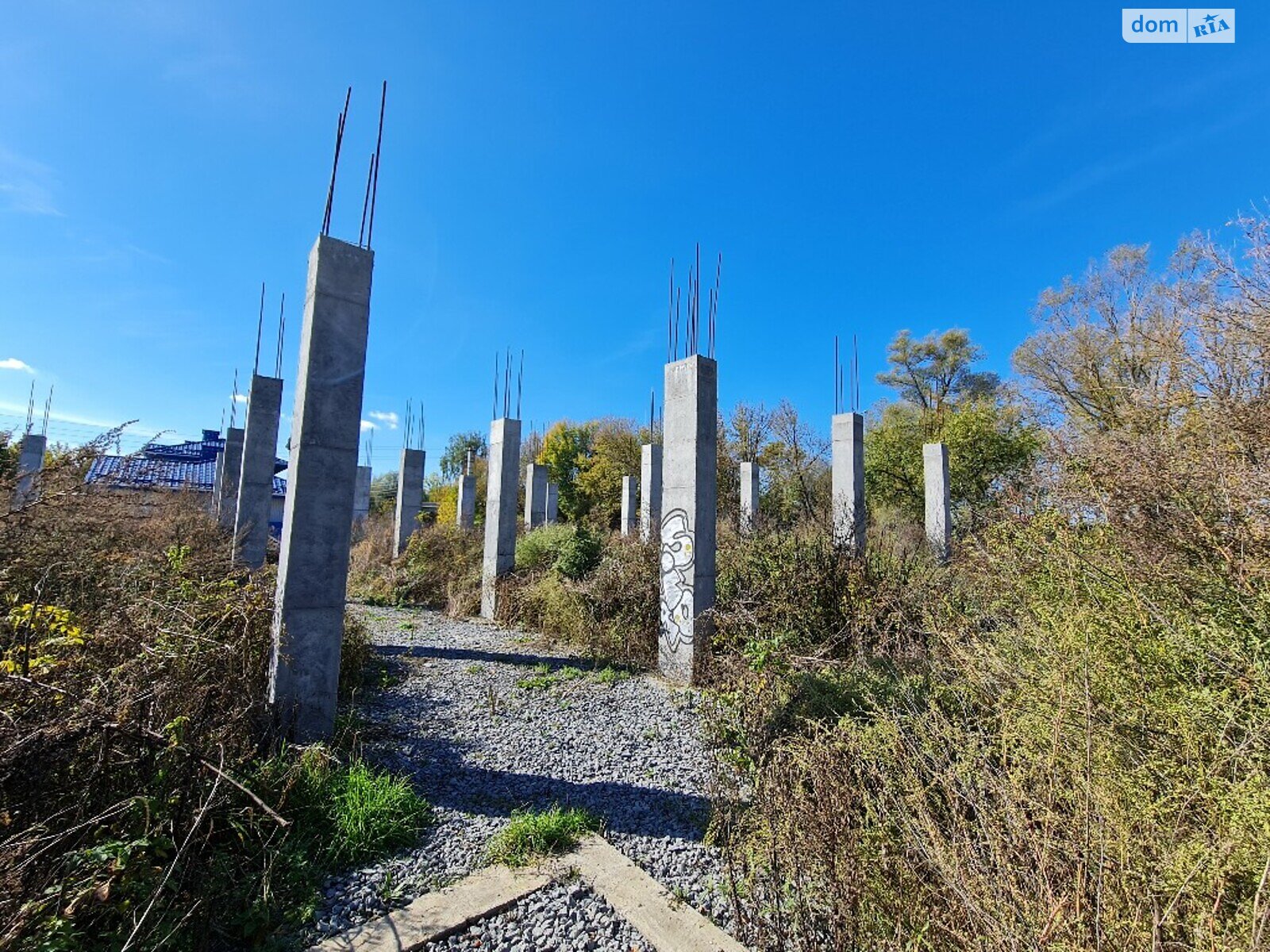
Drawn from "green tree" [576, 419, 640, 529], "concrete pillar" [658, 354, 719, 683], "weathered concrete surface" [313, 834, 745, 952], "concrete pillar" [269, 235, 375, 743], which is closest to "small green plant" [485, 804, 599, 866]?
"weathered concrete surface" [313, 834, 745, 952]

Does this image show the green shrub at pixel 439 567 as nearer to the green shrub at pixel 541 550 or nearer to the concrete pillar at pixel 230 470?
the green shrub at pixel 541 550

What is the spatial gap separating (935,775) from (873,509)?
1950 cm

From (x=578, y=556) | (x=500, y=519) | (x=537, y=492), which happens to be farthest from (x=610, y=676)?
(x=537, y=492)

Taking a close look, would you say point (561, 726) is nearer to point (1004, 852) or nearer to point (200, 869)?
point (200, 869)

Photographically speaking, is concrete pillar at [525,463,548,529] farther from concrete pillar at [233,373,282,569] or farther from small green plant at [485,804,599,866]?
small green plant at [485,804,599,866]

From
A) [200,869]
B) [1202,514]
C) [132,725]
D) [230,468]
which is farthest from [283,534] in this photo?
[230,468]

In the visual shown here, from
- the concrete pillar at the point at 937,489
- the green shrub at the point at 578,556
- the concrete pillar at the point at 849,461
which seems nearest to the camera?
the green shrub at the point at 578,556

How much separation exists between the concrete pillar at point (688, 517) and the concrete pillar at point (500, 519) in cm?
450

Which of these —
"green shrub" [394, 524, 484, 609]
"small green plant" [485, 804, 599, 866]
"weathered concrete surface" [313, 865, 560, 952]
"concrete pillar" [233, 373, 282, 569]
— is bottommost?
"weathered concrete surface" [313, 865, 560, 952]

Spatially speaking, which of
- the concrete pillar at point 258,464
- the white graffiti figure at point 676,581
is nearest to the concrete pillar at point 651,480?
the white graffiti figure at point 676,581

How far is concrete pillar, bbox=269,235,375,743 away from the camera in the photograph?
13.4 feet

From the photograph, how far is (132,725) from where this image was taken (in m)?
2.34

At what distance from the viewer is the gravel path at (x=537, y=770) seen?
2.50 metres

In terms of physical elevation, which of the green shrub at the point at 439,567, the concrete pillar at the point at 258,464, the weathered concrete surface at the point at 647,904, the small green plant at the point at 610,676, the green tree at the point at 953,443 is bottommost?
the weathered concrete surface at the point at 647,904
